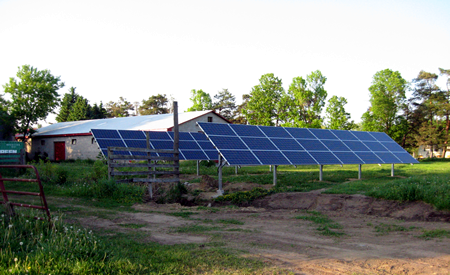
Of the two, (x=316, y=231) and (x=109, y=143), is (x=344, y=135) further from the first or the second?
(x=316, y=231)

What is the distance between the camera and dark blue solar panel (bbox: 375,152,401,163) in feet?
67.4

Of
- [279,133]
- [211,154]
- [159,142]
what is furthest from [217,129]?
[159,142]

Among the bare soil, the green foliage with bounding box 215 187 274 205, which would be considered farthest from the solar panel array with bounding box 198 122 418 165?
the bare soil

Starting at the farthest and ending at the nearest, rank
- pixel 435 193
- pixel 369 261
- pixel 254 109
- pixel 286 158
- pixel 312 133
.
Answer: pixel 254 109
pixel 312 133
pixel 286 158
pixel 435 193
pixel 369 261

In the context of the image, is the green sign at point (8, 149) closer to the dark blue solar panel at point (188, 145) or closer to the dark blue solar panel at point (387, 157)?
the dark blue solar panel at point (188, 145)

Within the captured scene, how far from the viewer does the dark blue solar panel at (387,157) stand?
2055 cm

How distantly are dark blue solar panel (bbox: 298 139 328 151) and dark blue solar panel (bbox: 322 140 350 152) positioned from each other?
479mm

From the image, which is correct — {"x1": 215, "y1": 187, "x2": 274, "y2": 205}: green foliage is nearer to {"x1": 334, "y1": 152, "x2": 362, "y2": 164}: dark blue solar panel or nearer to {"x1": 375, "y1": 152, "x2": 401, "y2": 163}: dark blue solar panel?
{"x1": 334, "y1": 152, "x2": 362, "y2": 164}: dark blue solar panel

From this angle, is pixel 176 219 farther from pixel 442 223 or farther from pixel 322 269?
pixel 442 223

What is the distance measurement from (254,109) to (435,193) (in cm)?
4536

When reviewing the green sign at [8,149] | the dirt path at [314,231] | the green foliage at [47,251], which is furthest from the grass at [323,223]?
the green sign at [8,149]

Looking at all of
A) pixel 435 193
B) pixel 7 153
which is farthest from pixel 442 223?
pixel 7 153

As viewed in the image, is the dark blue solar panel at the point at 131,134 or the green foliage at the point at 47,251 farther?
the dark blue solar panel at the point at 131,134

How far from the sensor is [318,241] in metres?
7.45
